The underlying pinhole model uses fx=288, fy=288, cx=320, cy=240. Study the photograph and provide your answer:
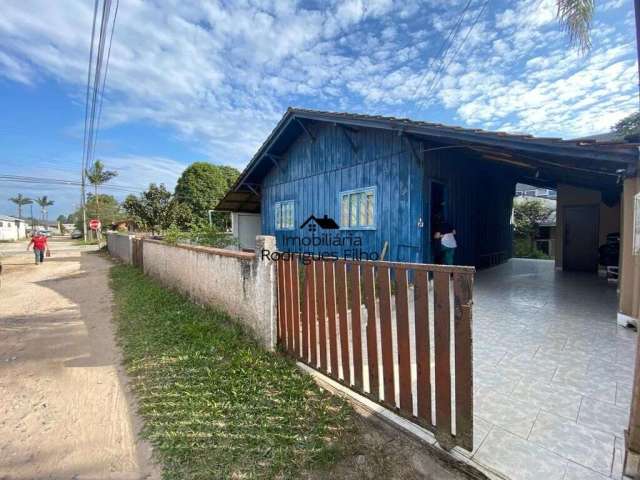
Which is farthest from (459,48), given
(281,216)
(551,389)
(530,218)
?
(530,218)

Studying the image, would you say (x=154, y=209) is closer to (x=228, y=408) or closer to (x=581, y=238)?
(x=228, y=408)

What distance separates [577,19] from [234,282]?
6380 millimetres

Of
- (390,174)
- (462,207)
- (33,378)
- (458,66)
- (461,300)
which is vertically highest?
(458,66)

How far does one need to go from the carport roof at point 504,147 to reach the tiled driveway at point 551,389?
219 centimetres

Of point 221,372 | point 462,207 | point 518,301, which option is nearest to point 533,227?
point 462,207

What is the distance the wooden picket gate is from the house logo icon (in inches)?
188

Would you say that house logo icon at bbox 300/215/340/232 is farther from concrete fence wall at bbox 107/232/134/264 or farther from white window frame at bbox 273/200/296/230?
concrete fence wall at bbox 107/232/134/264

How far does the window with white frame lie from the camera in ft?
31.8

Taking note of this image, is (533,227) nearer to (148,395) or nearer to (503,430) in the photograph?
(503,430)

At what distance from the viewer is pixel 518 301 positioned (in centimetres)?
549

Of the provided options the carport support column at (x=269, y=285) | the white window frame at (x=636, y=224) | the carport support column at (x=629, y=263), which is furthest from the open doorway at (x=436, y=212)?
the carport support column at (x=269, y=285)

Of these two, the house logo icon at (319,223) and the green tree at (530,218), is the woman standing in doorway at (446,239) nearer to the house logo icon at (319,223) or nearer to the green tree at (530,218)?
the house logo icon at (319,223)

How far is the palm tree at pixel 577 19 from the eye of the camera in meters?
4.18

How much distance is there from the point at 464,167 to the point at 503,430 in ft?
22.5
